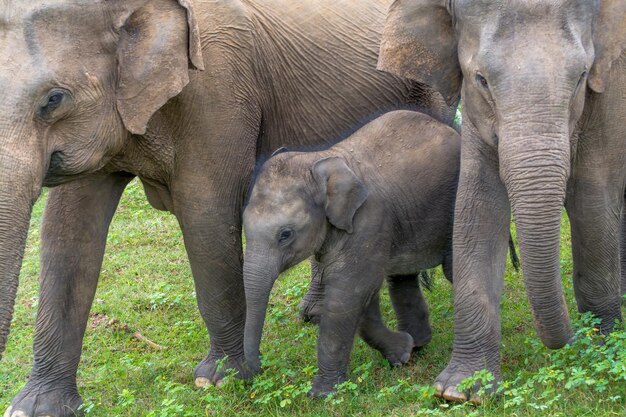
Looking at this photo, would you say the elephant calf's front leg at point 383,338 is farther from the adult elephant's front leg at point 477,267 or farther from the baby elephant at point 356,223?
the adult elephant's front leg at point 477,267

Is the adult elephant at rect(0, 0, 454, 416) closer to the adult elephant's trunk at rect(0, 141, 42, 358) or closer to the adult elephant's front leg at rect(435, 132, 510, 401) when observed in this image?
the adult elephant's trunk at rect(0, 141, 42, 358)

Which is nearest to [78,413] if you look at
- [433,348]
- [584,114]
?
[433,348]

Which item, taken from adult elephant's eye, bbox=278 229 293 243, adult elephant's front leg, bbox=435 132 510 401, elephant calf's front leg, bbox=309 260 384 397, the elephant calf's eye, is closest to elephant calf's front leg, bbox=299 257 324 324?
elephant calf's front leg, bbox=309 260 384 397

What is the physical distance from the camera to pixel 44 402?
6516mm

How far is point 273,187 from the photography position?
618 centimetres

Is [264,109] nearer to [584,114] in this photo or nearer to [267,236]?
[267,236]

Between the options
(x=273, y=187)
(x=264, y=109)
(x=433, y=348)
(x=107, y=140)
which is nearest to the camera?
(x=107, y=140)

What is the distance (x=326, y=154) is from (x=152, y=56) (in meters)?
1.10

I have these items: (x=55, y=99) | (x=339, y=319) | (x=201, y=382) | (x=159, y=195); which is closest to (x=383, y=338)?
(x=339, y=319)

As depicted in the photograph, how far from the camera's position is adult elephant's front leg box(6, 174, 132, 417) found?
6.48 meters

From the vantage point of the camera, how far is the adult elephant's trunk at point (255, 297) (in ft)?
19.8

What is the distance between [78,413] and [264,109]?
5.72ft

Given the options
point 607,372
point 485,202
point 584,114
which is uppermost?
point 584,114

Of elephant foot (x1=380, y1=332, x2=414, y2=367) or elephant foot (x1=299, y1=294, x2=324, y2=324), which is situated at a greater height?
elephant foot (x1=380, y1=332, x2=414, y2=367)
